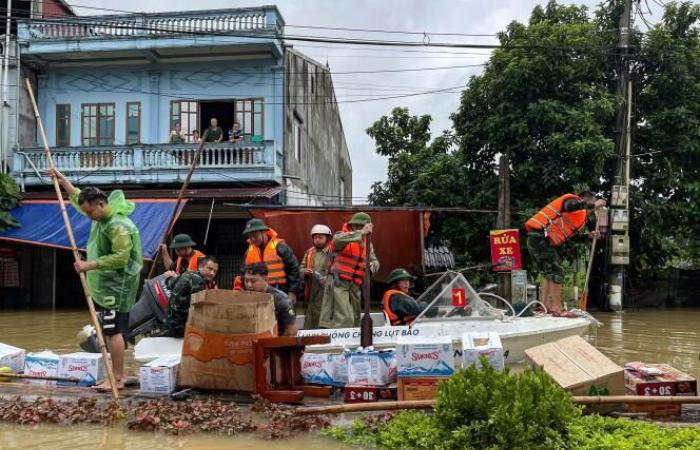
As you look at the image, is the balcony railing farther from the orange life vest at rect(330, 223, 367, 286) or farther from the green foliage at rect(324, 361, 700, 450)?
the green foliage at rect(324, 361, 700, 450)

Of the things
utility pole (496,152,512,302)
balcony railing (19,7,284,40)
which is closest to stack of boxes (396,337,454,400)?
utility pole (496,152,512,302)

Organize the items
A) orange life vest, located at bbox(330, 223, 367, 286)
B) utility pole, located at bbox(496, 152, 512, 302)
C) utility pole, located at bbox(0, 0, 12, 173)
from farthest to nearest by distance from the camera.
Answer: utility pole, located at bbox(0, 0, 12, 173) → utility pole, located at bbox(496, 152, 512, 302) → orange life vest, located at bbox(330, 223, 367, 286)

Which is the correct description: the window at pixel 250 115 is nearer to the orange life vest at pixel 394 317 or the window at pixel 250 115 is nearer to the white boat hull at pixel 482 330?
the orange life vest at pixel 394 317

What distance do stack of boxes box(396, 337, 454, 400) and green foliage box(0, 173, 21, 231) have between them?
41.9ft

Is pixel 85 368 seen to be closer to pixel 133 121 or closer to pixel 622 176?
pixel 622 176

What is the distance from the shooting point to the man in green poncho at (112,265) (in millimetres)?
5281

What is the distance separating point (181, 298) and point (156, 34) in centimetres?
A: 1219

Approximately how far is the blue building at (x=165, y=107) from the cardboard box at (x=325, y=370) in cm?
1041

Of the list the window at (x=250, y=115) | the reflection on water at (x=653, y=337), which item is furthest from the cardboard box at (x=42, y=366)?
the window at (x=250, y=115)

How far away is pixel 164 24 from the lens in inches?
659

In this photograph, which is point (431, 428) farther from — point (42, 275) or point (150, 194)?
point (42, 275)

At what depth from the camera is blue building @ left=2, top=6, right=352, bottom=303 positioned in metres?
15.9

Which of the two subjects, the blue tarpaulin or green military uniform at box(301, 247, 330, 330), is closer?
green military uniform at box(301, 247, 330, 330)

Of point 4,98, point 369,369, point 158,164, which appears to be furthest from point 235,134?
point 369,369
